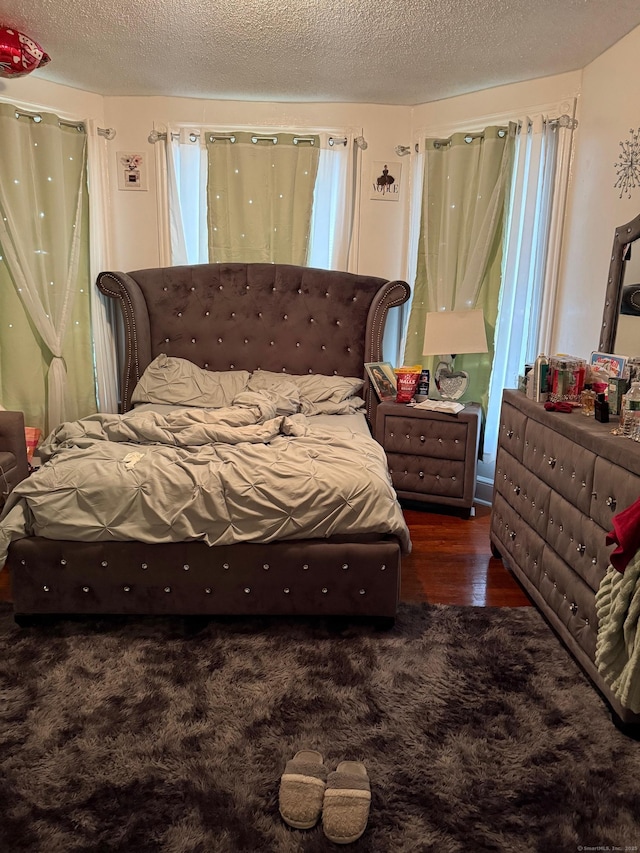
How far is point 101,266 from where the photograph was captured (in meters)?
4.03

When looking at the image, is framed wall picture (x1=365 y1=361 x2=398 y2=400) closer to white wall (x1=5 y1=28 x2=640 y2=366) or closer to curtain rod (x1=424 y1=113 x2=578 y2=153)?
white wall (x1=5 y1=28 x2=640 y2=366)

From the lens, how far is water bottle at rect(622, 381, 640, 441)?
1873 millimetres

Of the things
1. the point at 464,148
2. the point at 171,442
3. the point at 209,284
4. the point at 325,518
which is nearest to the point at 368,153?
the point at 464,148

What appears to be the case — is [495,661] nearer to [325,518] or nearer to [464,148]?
[325,518]

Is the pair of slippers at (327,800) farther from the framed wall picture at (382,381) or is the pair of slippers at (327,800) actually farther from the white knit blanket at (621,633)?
the framed wall picture at (382,381)

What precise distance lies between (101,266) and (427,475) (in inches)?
100

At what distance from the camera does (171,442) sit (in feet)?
8.55

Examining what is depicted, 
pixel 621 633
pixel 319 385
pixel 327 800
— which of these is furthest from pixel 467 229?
pixel 327 800

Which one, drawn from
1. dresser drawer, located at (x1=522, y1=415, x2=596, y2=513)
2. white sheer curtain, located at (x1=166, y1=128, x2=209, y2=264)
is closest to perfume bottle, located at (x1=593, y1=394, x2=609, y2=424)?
dresser drawer, located at (x1=522, y1=415, x2=596, y2=513)

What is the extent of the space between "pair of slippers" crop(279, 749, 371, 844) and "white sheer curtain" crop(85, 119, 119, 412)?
124 inches

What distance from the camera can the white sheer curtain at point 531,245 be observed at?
3455mm

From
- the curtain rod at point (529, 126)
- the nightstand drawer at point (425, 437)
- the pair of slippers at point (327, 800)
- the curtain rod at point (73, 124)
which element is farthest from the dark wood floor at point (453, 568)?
the curtain rod at point (73, 124)

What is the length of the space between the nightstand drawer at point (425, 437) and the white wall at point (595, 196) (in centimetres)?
79

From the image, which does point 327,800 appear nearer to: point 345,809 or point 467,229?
point 345,809
